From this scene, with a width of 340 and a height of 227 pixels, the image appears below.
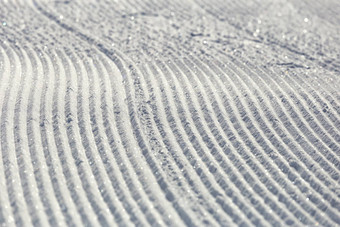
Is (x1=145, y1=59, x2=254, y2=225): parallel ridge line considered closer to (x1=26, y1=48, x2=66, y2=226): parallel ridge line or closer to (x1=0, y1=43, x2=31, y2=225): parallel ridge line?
(x1=26, y1=48, x2=66, y2=226): parallel ridge line

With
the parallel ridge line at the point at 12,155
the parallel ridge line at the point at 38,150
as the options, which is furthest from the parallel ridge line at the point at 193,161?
the parallel ridge line at the point at 12,155

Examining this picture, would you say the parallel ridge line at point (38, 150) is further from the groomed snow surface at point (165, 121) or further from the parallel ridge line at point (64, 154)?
the parallel ridge line at point (64, 154)

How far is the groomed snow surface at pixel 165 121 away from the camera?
15.4 ft

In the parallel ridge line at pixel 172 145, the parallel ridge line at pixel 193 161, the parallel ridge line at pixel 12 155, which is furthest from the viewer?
the parallel ridge line at pixel 172 145

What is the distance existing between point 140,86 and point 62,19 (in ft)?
9.98

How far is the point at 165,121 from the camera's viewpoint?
6.00 metres

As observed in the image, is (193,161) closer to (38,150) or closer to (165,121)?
(165,121)

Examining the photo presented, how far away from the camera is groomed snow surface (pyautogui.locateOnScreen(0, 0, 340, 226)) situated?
471 centimetres

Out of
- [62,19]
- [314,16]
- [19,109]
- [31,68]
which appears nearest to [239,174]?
[19,109]

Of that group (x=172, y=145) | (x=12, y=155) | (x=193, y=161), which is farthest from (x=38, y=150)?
(x=193, y=161)

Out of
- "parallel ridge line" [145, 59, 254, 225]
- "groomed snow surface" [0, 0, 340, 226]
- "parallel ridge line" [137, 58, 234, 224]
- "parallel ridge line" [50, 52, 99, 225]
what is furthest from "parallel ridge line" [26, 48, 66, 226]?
"parallel ridge line" [145, 59, 254, 225]

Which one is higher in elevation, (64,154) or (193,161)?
(193,161)

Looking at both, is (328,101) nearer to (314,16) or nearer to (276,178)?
(276,178)

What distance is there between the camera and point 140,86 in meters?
6.66
